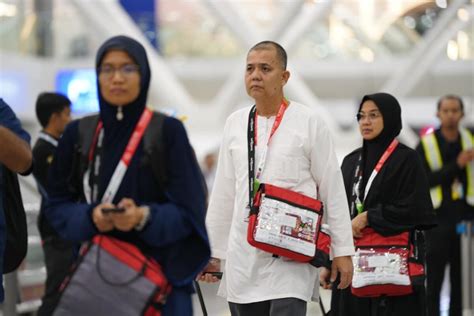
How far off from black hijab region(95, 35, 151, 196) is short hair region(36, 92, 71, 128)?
13.0 feet

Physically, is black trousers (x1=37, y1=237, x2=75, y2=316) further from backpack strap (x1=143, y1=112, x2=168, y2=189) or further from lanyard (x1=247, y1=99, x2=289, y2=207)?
backpack strap (x1=143, y1=112, x2=168, y2=189)

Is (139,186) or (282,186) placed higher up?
(282,186)

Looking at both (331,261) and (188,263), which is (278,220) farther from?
(188,263)

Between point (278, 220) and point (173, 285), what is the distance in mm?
1585

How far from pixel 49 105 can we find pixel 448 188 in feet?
12.1

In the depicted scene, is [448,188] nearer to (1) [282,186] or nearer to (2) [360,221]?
(2) [360,221]

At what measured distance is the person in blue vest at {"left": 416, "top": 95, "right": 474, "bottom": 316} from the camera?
9.77 metres

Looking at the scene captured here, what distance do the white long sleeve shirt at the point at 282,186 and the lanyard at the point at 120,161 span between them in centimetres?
171

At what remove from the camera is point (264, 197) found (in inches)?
228

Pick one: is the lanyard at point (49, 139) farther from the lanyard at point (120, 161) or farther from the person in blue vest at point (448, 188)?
the lanyard at point (120, 161)

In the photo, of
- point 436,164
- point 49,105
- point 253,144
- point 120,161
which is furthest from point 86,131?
point 436,164

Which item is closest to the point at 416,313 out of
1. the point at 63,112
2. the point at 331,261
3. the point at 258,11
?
the point at 331,261

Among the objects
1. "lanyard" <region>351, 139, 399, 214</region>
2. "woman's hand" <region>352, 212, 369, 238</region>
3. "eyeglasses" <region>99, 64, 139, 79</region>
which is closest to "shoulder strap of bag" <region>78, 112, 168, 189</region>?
"eyeglasses" <region>99, 64, 139, 79</region>

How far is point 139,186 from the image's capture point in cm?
427
